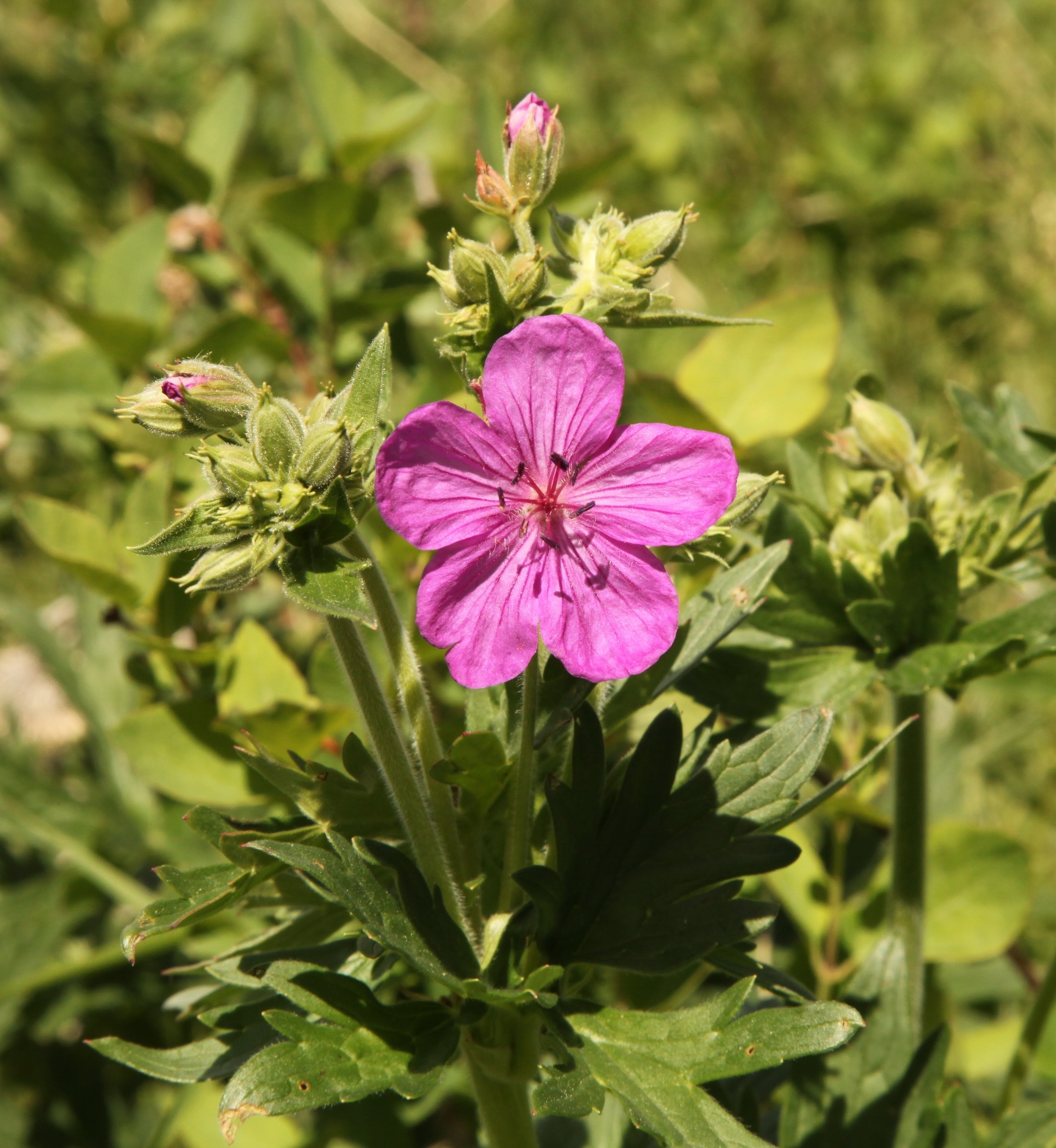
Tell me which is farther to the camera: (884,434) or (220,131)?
(220,131)

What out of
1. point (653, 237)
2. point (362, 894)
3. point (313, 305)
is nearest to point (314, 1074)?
point (362, 894)

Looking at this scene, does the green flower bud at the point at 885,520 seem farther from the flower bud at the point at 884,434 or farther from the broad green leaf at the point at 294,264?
the broad green leaf at the point at 294,264

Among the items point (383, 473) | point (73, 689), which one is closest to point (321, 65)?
point (73, 689)

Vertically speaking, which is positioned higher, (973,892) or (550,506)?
(550,506)

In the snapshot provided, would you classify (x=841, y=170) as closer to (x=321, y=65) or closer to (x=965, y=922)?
(x=321, y=65)

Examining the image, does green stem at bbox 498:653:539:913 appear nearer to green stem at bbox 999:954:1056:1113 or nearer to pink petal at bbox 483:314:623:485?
pink petal at bbox 483:314:623:485

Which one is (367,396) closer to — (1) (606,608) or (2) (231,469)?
(2) (231,469)
